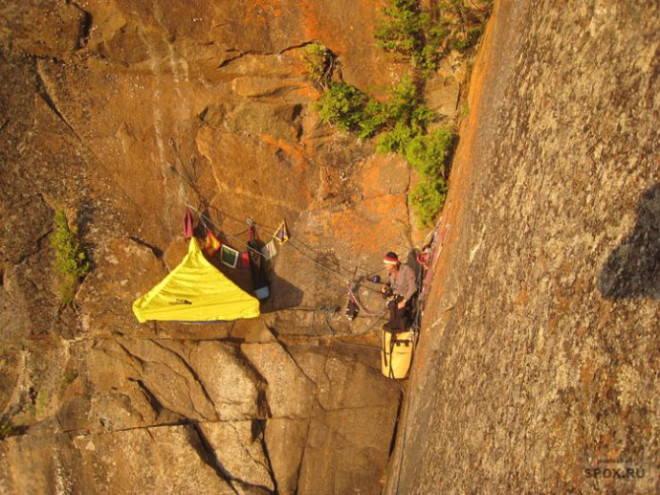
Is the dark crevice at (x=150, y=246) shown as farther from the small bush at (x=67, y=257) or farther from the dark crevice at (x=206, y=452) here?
the dark crevice at (x=206, y=452)

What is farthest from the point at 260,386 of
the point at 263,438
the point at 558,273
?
the point at 558,273

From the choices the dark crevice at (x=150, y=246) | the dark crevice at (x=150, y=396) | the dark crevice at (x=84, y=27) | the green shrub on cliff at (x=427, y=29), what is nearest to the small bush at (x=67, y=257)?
the dark crevice at (x=150, y=246)

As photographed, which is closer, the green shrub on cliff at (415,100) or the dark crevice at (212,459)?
the green shrub on cliff at (415,100)

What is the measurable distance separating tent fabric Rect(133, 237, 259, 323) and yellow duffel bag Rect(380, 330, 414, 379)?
1.80 metres

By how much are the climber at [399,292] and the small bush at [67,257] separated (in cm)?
426

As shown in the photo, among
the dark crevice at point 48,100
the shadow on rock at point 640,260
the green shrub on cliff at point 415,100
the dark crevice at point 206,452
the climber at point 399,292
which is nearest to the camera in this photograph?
the shadow on rock at point 640,260

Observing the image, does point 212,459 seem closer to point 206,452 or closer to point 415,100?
point 206,452

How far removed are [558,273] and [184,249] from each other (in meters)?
5.28

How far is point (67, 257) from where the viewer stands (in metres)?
7.04

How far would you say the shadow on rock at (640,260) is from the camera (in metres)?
2.77

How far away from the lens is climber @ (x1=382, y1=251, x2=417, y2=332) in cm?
641

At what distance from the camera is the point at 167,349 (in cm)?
730

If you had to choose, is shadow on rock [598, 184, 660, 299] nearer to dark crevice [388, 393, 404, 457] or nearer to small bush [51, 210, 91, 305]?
dark crevice [388, 393, 404, 457]

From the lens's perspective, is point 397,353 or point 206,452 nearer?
point 397,353
